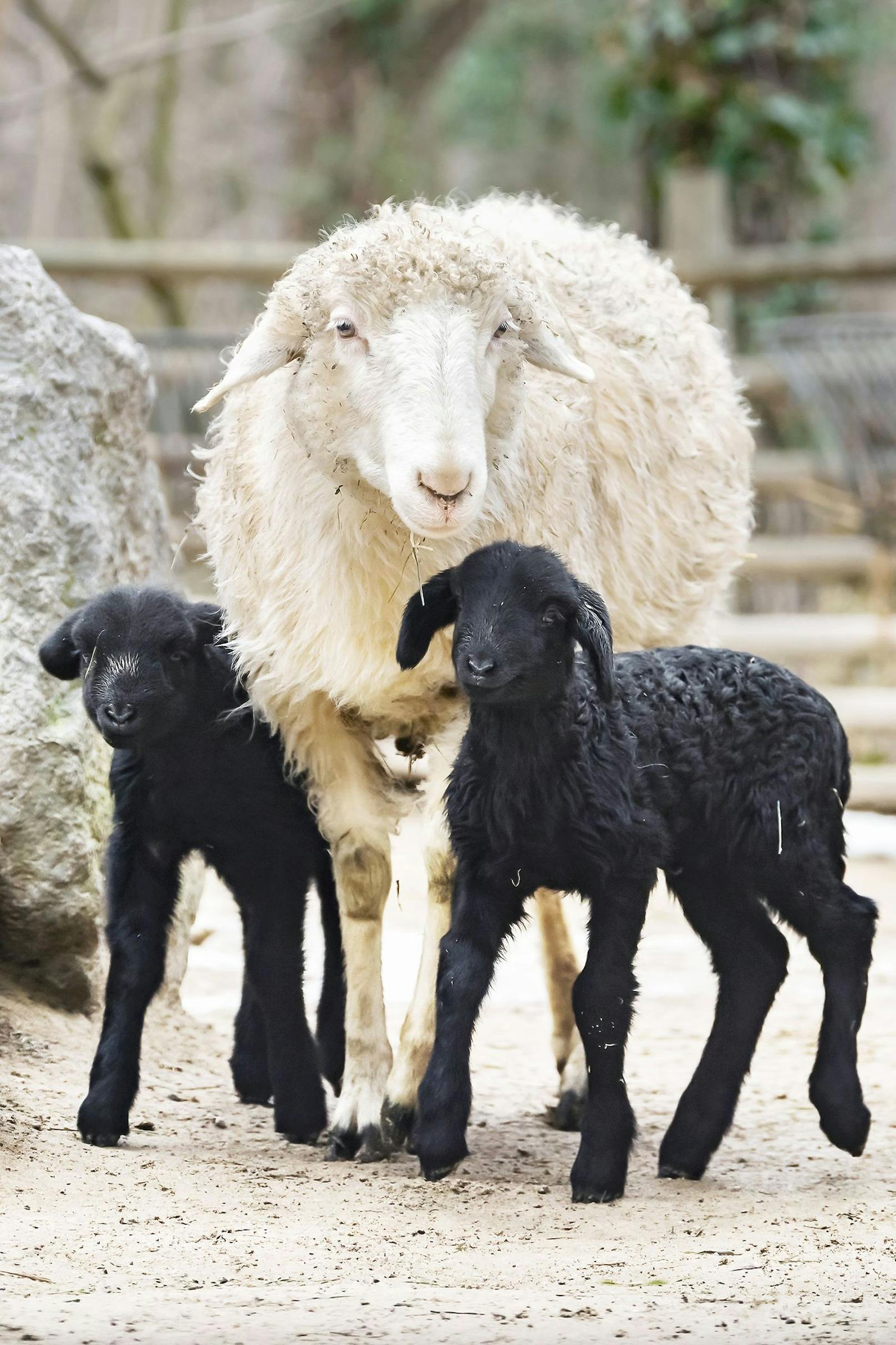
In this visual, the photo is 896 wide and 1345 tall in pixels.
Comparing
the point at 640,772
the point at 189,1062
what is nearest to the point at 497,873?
the point at 640,772

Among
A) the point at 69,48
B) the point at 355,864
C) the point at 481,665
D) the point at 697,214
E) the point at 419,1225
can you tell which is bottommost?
the point at 419,1225

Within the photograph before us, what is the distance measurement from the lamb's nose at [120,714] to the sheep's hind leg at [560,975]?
5.12 ft

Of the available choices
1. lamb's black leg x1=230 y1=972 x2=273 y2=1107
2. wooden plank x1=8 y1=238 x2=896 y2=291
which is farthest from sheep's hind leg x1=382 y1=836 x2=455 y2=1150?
wooden plank x1=8 y1=238 x2=896 y2=291

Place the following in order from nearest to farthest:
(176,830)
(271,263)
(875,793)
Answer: (176,830) < (875,793) < (271,263)

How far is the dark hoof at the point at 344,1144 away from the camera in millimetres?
4250

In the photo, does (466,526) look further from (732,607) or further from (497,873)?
(732,607)

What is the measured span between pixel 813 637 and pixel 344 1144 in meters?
7.79

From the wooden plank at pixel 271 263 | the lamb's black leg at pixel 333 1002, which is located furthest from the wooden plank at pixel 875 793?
the lamb's black leg at pixel 333 1002

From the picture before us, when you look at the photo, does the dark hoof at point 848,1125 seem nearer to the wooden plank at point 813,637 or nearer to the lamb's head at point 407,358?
the lamb's head at point 407,358

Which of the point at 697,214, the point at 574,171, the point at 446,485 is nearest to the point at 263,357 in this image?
the point at 446,485

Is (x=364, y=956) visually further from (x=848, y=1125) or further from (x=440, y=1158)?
(x=848, y=1125)

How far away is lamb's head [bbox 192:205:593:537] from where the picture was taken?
3779 mm

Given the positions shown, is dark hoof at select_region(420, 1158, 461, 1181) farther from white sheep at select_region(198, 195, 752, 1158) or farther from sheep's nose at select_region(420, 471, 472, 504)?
sheep's nose at select_region(420, 471, 472, 504)

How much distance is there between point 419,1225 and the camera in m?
Answer: 3.58
